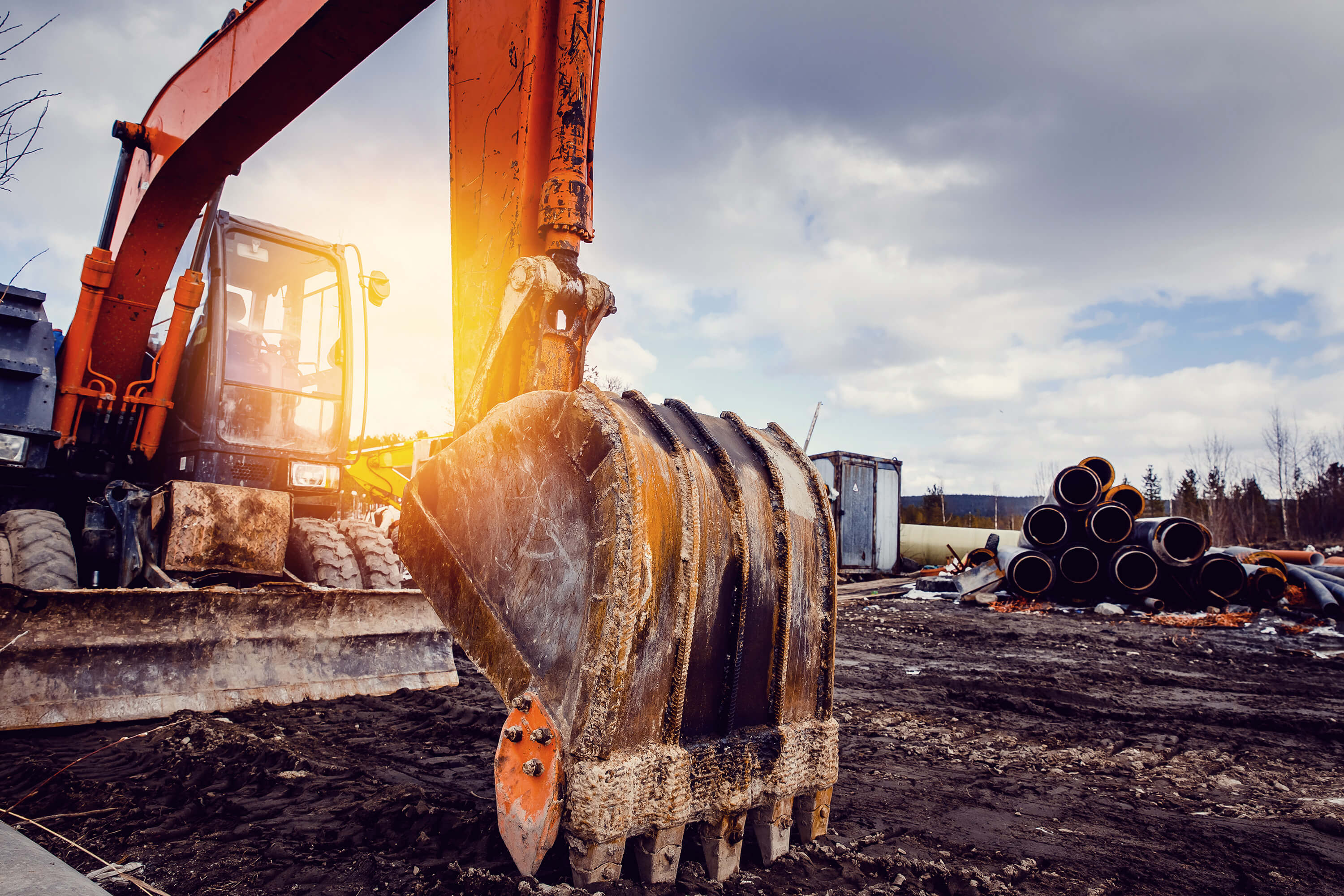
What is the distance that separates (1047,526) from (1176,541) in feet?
5.30

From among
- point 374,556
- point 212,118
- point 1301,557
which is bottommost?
point 1301,557

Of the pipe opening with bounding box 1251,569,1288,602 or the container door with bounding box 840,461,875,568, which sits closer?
the pipe opening with bounding box 1251,569,1288,602

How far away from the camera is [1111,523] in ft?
35.6

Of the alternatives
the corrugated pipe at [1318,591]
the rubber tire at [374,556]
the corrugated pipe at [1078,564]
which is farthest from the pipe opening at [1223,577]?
the rubber tire at [374,556]

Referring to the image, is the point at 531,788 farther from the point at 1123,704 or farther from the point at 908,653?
the point at 908,653

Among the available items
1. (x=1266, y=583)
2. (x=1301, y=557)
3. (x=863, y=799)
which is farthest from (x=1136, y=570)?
(x=863, y=799)

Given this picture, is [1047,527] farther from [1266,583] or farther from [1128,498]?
[1266,583]

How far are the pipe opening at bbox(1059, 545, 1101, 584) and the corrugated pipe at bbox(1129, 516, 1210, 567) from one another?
0.73 metres

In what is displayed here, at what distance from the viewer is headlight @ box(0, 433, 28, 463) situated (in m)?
4.21

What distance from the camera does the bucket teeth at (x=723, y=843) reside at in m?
1.75

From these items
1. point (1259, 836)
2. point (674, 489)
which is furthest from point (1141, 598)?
point (674, 489)

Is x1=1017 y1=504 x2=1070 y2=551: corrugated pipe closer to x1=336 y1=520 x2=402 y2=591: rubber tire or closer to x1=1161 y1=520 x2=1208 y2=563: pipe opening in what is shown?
x1=1161 y1=520 x2=1208 y2=563: pipe opening

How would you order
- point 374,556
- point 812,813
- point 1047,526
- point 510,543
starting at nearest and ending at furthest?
point 510,543 < point 812,813 < point 374,556 < point 1047,526

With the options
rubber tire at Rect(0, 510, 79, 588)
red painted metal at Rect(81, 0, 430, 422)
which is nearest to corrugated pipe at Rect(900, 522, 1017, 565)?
red painted metal at Rect(81, 0, 430, 422)
